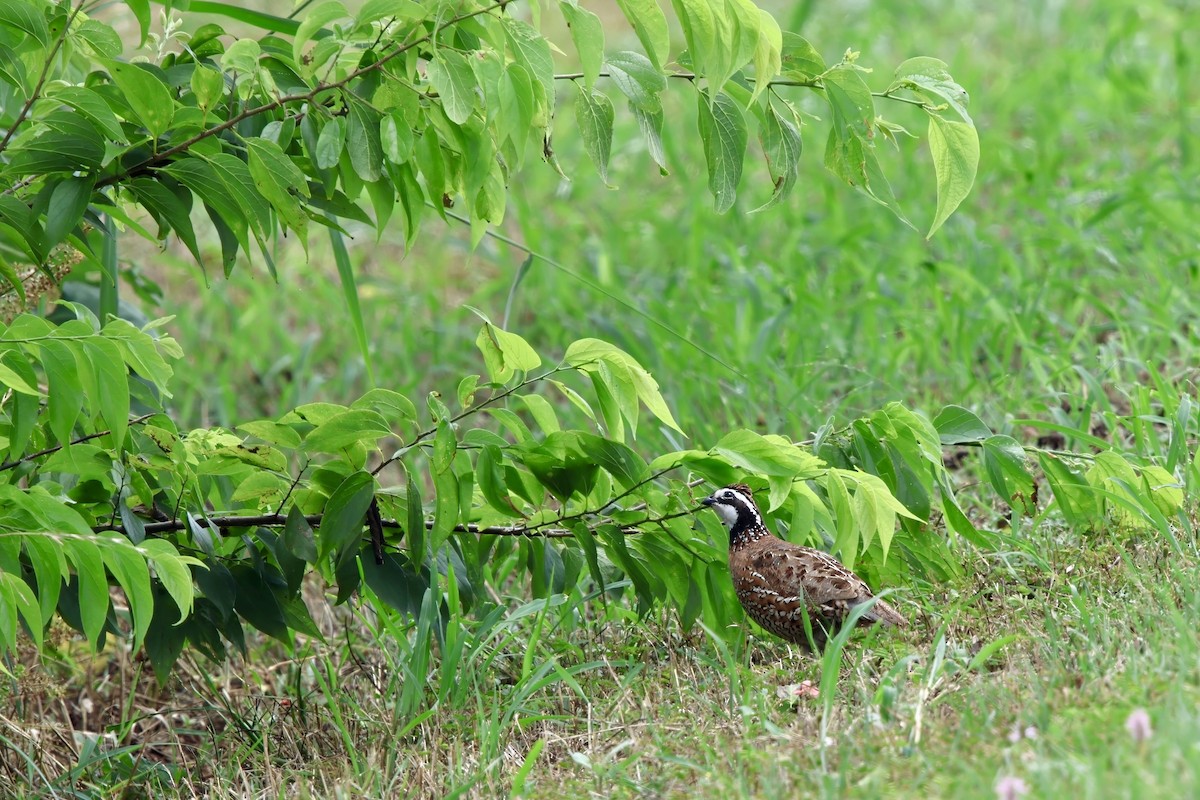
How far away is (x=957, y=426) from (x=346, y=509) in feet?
4.87

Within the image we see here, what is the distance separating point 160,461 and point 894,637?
186cm

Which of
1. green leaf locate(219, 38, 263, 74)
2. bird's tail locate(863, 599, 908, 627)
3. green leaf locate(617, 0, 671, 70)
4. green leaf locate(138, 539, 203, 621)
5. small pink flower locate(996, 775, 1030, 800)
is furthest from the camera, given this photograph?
bird's tail locate(863, 599, 908, 627)

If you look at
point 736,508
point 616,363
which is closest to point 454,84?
point 616,363

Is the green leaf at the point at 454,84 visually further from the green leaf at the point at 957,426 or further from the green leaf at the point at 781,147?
the green leaf at the point at 957,426

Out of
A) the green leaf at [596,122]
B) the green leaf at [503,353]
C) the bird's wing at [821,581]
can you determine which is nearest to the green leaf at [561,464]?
the green leaf at [503,353]

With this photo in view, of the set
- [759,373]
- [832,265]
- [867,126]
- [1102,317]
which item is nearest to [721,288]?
[832,265]

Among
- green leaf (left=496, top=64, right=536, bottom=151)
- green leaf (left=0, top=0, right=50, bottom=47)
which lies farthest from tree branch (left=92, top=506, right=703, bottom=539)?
green leaf (left=0, top=0, right=50, bottom=47)

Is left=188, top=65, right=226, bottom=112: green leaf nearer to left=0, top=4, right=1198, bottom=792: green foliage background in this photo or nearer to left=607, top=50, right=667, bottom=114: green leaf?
left=0, top=4, right=1198, bottom=792: green foliage background

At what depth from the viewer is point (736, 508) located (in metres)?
3.71

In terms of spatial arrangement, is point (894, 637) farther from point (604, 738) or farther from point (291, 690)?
point (291, 690)

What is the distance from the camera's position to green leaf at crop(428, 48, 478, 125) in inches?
101

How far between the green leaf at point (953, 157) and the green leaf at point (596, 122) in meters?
0.69

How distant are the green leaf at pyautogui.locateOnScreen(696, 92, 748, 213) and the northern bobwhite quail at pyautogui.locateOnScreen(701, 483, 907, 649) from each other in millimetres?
833

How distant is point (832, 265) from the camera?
270 inches
